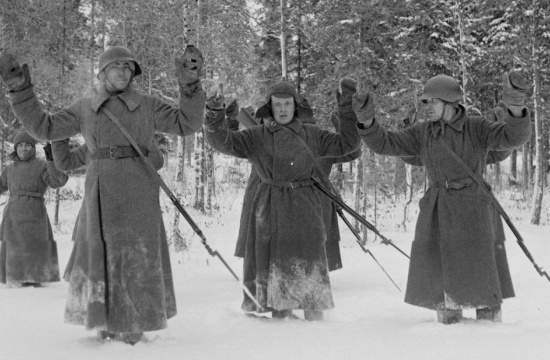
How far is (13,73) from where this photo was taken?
4.02 meters

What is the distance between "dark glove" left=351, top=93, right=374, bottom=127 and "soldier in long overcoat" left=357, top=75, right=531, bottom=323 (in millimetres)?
35

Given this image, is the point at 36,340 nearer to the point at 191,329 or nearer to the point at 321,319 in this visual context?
the point at 191,329

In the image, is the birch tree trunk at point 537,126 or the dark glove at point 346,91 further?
the birch tree trunk at point 537,126

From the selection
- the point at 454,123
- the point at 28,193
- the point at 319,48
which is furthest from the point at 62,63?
the point at 454,123

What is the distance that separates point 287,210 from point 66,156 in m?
1.93

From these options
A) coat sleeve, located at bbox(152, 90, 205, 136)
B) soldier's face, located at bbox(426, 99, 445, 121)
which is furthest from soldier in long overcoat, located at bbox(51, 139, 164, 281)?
soldier's face, located at bbox(426, 99, 445, 121)

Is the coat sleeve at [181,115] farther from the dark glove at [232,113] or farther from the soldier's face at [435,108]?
the soldier's face at [435,108]

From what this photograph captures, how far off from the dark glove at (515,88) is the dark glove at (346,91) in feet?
4.13

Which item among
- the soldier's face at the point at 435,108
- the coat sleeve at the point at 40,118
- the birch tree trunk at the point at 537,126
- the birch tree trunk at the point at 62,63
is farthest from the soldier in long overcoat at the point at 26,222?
the birch tree trunk at the point at 537,126

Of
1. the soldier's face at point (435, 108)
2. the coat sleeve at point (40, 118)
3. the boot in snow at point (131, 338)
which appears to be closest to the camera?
the coat sleeve at point (40, 118)

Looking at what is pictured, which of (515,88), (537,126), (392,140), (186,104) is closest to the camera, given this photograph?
(186,104)

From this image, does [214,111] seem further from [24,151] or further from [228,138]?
[24,151]

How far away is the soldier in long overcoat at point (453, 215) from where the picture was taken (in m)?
4.89

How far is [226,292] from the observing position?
24.4 feet
